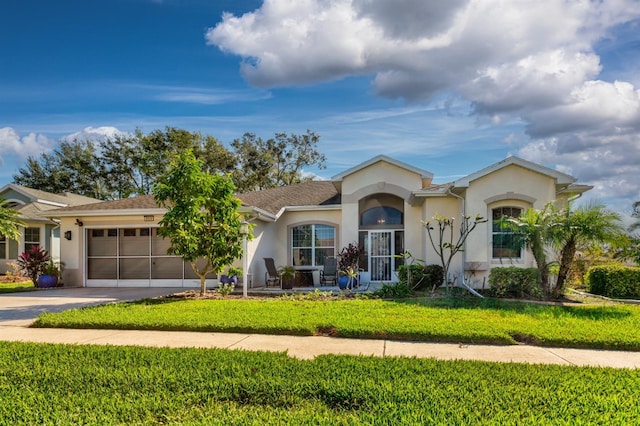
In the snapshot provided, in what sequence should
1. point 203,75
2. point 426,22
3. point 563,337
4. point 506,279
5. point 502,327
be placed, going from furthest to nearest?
1. point 203,75
2. point 506,279
3. point 426,22
4. point 502,327
5. point 563,337

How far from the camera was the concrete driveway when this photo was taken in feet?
34.1

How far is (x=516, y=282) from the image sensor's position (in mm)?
12383

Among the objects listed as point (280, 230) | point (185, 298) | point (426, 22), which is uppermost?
point (426, 22)

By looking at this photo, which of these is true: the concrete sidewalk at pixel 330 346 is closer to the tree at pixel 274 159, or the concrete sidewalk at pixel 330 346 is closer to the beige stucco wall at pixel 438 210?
the beige stucco wall at pixel 438 210

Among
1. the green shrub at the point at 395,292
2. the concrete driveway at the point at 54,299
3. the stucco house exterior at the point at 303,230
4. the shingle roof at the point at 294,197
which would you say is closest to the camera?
the concrete driveway at the point at 54,299

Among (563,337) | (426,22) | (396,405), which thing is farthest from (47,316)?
(426,22)

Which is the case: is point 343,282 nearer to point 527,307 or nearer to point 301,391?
point 527,307

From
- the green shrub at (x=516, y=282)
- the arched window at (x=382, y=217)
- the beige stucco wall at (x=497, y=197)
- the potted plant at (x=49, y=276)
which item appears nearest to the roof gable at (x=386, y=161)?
the arched window at (x=382, y=217)

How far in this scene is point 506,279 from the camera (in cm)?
1248

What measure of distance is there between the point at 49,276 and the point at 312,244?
10.4m

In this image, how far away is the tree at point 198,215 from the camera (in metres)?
12.2

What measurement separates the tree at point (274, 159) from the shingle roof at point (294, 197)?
57.4 ft

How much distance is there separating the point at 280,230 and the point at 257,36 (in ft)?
25.9

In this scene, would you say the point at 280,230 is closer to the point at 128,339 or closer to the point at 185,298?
the point at 185,298
